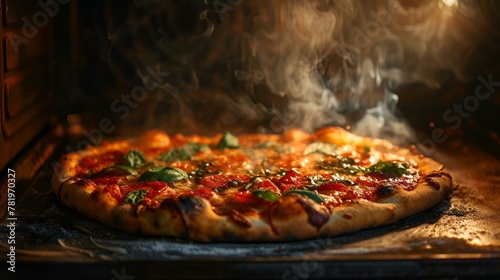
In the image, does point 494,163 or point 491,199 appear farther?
point 494,163

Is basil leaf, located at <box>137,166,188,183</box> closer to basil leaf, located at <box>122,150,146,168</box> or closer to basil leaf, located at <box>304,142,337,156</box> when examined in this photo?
basil leaf, located at <box>122,150,146,168</box>

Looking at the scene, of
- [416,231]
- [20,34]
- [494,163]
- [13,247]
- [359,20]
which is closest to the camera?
[13,247]

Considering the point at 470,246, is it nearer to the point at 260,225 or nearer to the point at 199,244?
the point at 260,225

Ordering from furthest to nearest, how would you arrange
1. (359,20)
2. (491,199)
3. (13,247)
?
(359,20)
(491,199)
(13,247)

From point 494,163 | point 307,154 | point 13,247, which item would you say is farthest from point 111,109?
point 494,163

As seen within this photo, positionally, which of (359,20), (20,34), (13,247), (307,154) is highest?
(359,20)

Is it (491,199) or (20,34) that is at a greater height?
(20,34)

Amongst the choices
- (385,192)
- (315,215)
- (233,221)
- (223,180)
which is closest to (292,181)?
(223,180)

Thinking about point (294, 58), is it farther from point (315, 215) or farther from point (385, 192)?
point (315, 215)
